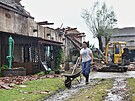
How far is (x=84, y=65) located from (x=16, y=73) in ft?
15.3

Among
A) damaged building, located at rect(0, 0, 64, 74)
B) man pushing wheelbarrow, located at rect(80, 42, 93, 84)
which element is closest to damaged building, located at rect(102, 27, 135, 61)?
damaged building, located at rect(0, 0, 64, 74)

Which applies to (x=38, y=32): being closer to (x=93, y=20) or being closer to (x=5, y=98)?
(x=5, y=98)

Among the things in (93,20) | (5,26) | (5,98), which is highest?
(93,20)

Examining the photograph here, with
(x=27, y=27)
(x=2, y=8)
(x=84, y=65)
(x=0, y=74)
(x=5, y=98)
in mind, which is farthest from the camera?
(x=27, y=27)

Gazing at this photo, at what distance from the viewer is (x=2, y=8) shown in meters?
19.1

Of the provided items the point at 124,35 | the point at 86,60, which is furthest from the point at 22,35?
the point at 124,35

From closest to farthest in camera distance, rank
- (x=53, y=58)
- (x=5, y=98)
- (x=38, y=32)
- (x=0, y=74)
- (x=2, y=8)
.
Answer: (x=5, y=98) < (x=0, y=74) < (x=2, y=8) < (x=38, y=32) < (x=53, y=58)

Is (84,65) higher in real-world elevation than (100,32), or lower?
lower

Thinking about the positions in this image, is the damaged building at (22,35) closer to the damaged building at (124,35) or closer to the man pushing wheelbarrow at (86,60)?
the man pushing wheelbarrow at (86,60)

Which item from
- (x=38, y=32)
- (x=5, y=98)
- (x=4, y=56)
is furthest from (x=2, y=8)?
(x=5, y=98)

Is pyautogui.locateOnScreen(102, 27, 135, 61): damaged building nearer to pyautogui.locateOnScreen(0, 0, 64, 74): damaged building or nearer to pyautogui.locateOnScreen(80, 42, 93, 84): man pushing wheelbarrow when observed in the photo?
pyautogui.locateOnScreen(0, 0, 64, 74): damaged building

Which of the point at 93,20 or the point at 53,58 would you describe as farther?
the point at 93,20

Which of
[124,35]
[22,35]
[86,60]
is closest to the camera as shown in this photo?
[86,60]

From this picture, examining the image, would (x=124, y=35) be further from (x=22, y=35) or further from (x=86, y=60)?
(x=86, y=60)
